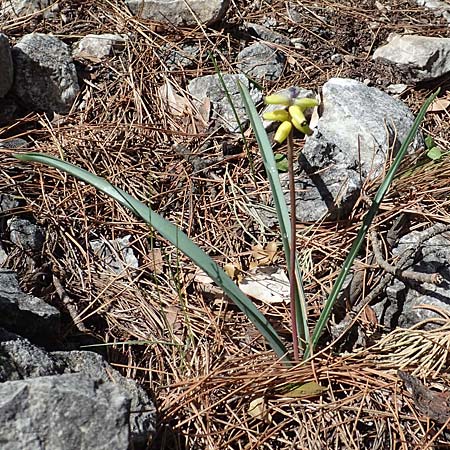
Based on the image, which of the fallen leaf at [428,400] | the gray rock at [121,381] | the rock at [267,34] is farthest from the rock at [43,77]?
the fallen leaf at [428,400]

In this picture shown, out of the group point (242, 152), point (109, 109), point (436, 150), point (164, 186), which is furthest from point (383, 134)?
point (109, 109)

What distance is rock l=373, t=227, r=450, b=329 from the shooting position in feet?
6.16

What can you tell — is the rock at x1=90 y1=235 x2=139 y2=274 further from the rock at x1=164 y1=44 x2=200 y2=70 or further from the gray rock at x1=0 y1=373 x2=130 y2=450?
the rock at x1=164 y1=44 x2=200 y2=70

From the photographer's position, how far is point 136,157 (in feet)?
7.66

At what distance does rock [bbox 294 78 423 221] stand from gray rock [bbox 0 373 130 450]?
0.99 m

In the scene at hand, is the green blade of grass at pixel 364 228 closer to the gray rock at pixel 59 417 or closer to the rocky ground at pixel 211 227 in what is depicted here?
the rocky ground at pixel 211 227

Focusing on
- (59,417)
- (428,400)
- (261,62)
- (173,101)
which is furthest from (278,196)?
(261,62)

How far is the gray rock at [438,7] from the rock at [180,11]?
91 cm

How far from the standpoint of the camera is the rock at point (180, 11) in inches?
106

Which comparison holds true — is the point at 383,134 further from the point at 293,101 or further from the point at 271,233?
the point at 293,101

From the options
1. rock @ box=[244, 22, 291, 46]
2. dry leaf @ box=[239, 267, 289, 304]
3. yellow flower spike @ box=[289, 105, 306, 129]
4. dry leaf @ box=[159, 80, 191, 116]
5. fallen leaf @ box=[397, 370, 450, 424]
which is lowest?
dry leaf @ box=[239, 267, 289, 304]

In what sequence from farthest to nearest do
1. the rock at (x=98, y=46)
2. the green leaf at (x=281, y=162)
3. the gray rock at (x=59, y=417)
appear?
the rock at (x=98, y=46) → the green leaf at (x=281, y=162) → the gray rock at (x=59, y=417)

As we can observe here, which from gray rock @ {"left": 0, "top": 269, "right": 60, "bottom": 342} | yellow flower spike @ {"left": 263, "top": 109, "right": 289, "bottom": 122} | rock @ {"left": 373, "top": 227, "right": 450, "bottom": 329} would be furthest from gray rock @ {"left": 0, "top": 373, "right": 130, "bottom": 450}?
rock @ {"left": 373, "top": 227, "right": 450, "bottom": 329}

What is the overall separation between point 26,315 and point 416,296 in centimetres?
104
